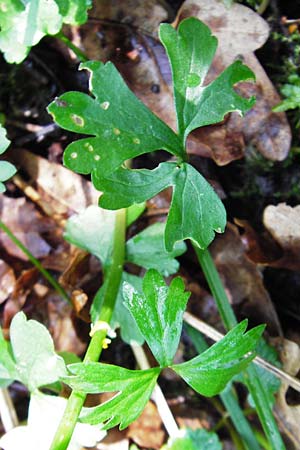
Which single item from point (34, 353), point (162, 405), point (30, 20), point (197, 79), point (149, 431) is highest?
point (30, 20)

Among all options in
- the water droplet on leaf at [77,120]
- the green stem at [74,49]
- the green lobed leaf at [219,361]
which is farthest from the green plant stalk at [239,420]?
the green stem at [74,49]

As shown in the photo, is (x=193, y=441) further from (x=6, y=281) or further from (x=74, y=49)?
(x=74, y=49)

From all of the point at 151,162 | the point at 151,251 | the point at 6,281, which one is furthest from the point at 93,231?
the point at 6,281

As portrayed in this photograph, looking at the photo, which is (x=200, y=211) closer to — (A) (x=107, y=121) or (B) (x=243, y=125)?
(A) (x=107, y=121)

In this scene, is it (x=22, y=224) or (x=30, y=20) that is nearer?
(x=30, y=20)

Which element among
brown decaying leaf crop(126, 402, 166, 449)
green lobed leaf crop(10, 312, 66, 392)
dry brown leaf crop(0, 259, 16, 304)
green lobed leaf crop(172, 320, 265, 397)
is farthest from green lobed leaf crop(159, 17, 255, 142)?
brown decaying leaf crop(126, 402, 166, 449)

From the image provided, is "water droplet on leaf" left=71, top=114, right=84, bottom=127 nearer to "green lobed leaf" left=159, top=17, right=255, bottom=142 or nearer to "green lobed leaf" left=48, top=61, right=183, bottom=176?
"green lobed leaf" left=48, top=61, right=183, bottom=176

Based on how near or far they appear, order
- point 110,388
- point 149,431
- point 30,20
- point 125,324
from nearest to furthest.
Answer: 1. point 110,388
2. point 30,20
3. point 125,324
4. point 149,431
